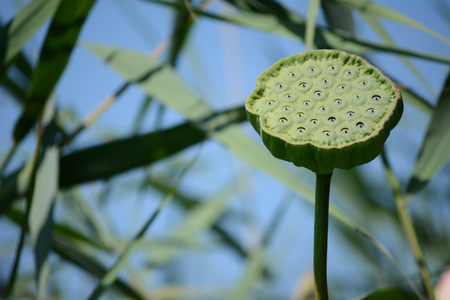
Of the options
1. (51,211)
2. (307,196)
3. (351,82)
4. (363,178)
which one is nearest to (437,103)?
(307,196)

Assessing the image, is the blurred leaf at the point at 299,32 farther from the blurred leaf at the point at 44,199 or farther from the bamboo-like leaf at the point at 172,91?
the blurred leaf at the point at 44,199

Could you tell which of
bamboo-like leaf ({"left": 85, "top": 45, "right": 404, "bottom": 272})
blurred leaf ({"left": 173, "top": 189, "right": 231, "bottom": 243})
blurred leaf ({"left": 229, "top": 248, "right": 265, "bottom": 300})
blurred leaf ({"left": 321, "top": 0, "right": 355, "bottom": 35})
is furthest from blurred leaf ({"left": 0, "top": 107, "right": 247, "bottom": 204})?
blurred leaf ({"left": 173, "top": 189, "right": 231, "bottom": 243})

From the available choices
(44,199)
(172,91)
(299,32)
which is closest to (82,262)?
(44,199)

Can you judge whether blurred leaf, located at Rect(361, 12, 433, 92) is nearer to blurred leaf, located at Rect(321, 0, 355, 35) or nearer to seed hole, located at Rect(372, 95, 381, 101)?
blurred leaf, located at Rect(321, 0, 355, 35)

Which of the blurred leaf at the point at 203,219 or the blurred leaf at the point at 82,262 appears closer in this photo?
the blurred leaf at the point at 82,262

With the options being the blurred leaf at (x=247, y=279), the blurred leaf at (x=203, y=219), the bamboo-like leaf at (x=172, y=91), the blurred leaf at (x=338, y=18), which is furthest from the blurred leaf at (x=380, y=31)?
the blurred leaf at (x=203, y=219)

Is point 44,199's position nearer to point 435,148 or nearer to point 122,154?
A: point 122,154
